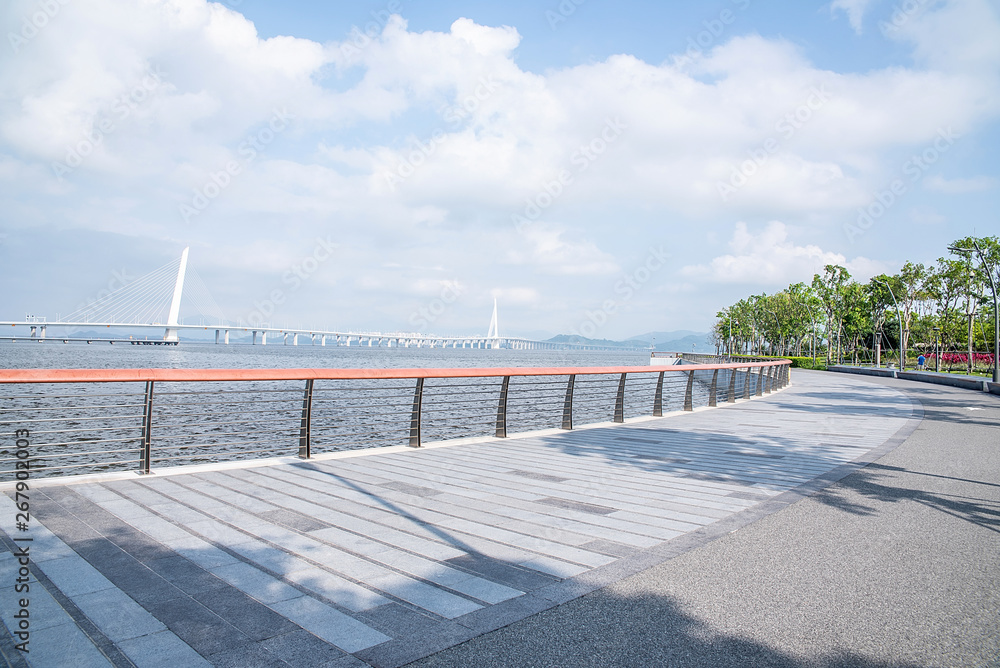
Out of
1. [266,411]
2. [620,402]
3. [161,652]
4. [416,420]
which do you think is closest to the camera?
[161,652]

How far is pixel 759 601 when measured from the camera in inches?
124

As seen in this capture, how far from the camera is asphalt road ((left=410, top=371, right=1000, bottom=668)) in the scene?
2607mm

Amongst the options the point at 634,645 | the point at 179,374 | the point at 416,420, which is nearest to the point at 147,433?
the point at 179,374

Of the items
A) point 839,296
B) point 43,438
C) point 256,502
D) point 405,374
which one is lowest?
point 43,438

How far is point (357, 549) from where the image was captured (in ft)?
12.5

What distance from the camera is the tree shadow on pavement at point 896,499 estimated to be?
5.04 m

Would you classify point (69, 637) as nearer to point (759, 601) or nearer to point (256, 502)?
point (256, 502)

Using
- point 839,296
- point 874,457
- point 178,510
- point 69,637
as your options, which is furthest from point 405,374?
point 839,296

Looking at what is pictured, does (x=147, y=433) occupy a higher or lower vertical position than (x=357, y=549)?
higher

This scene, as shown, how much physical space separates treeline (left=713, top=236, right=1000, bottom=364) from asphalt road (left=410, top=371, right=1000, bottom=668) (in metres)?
45.6

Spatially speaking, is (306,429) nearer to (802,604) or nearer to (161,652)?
(161,652)

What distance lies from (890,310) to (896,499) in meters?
77.2

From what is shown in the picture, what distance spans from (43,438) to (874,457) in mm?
19994

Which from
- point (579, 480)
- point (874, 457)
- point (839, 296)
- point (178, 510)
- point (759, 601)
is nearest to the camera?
point (759, 601)
